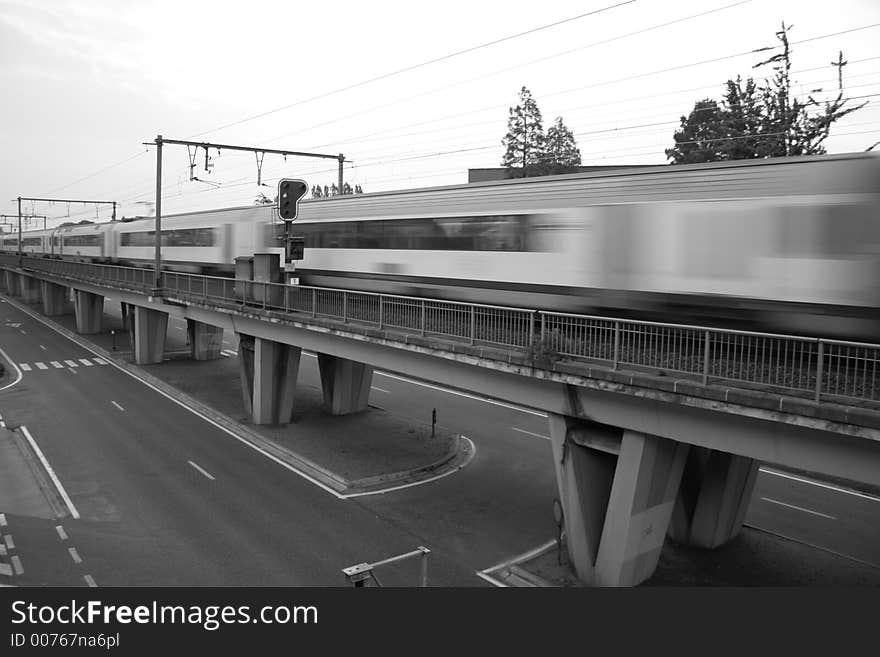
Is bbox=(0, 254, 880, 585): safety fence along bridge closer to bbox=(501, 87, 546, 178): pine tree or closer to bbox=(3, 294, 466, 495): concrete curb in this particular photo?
bbox=(3, 294, 466, 495): concrete curb

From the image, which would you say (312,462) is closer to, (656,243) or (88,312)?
(656,243)

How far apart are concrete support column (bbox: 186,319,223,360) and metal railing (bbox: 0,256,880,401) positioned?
12.2 metres

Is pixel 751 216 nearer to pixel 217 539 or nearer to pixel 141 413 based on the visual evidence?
pixel 217 539

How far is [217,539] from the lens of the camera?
15.2 metres

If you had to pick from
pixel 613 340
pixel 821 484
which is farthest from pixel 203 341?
pixel 821 484

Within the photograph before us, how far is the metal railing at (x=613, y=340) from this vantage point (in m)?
9.57

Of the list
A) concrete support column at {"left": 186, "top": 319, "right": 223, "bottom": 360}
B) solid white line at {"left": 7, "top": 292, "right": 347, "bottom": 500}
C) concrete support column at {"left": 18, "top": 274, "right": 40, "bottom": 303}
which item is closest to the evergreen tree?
concrete support column at {"left": 186, "top": 319, "right": 223, "bottom": 360}

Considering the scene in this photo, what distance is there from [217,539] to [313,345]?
26.0ft

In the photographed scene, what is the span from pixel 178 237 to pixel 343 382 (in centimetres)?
1698

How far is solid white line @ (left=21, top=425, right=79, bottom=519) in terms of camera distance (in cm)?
1723

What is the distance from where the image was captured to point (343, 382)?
26828 millimetres

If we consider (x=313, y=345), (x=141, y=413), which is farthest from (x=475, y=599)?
(x=141, y=413)

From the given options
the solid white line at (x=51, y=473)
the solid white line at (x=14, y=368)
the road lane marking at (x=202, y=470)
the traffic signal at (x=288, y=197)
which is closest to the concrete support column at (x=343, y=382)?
the road lane marking at (x=202, y=470)

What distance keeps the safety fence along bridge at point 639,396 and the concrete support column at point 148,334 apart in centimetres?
2066
